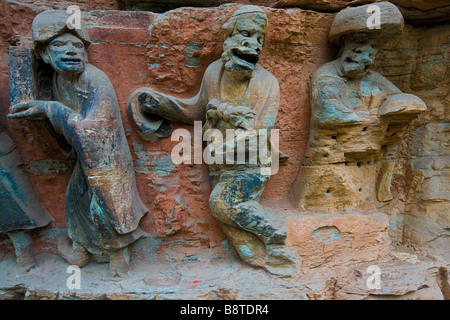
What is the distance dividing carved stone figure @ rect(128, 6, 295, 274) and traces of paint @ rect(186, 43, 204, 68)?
153 mm

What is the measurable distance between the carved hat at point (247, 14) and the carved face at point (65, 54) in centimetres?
108

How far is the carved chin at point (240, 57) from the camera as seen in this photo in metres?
2.44

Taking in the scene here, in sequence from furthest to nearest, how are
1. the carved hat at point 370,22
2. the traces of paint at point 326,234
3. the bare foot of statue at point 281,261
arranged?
the traces of paint at point 326,234
the bare foot of statue at point 281,261
the carved hat at point 370,22

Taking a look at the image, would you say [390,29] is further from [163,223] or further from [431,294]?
[163,223]

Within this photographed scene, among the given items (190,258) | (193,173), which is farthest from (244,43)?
(190,258)

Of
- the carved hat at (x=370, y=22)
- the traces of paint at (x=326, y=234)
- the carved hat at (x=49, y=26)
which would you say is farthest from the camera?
the traces of paint at (x=326, y=234)

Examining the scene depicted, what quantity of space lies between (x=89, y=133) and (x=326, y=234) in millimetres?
1977

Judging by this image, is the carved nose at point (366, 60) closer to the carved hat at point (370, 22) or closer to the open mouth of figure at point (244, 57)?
the carved hat at point (370, 22)

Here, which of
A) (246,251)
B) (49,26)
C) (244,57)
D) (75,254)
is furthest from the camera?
(75,254)

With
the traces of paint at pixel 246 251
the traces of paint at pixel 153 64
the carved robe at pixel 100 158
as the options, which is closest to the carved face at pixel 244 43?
the traces of paint at pixel 153 64

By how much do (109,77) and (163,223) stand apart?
1237 mm

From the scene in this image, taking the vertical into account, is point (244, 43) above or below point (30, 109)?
above

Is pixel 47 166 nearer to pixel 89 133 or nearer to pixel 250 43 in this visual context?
pixel 89 133

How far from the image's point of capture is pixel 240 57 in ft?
8.16
